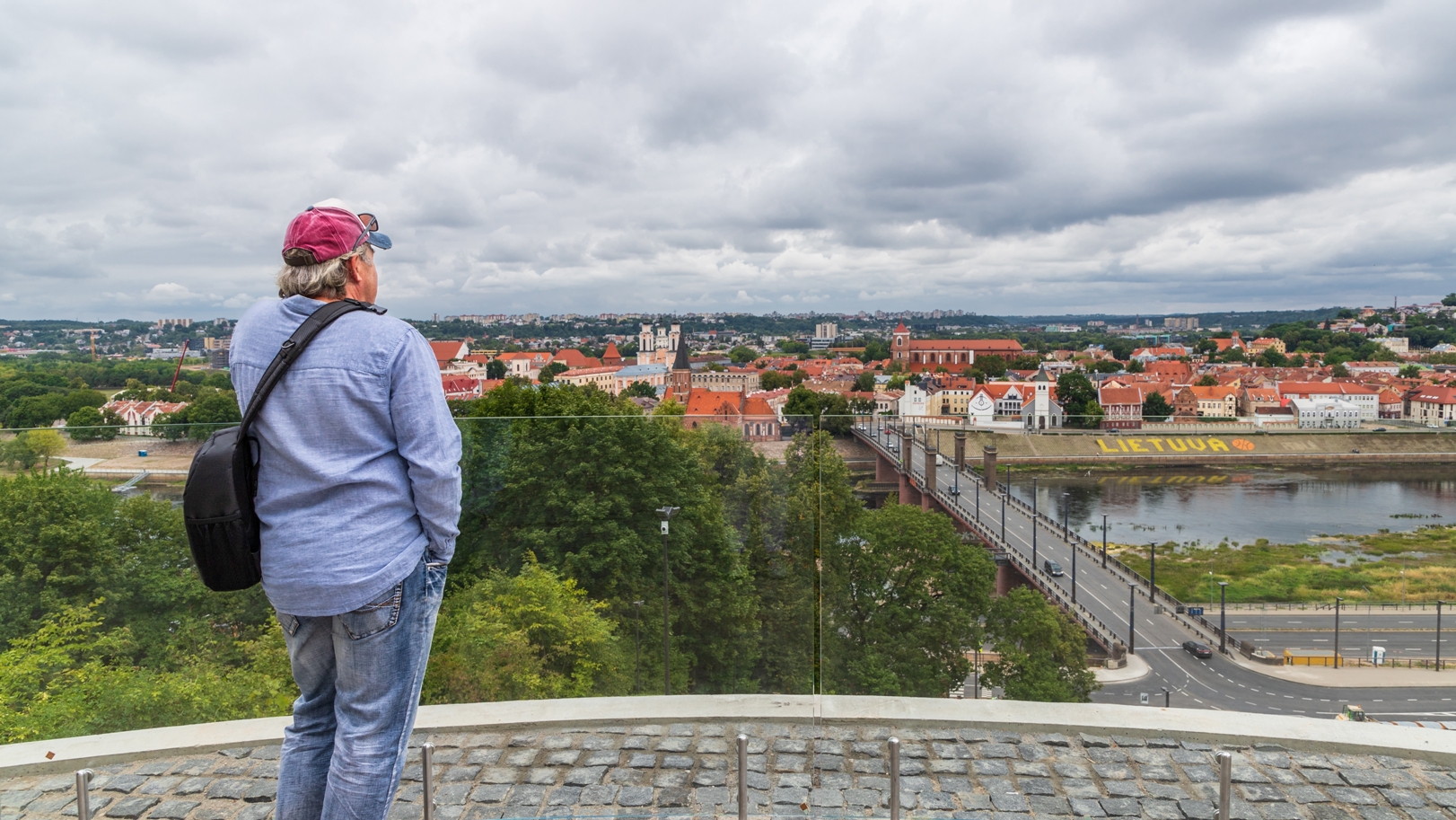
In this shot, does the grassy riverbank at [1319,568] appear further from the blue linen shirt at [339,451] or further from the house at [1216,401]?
the house at [1216,401]

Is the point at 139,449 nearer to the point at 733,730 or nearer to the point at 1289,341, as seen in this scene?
the point at 733,730

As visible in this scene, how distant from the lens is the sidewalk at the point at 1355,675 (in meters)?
6.44

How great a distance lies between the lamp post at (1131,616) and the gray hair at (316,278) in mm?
12223

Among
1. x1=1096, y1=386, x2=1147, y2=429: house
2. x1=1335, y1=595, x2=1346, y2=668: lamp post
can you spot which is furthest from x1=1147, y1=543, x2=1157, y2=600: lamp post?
x1=1096, y1=386, x2=1147, y2=429: house

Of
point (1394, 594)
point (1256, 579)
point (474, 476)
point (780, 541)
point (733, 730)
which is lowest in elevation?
point (1256, 579)

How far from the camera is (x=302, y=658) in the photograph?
1228 mm

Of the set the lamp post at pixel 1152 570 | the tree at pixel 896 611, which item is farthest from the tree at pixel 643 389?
the tree at pixel 896 611

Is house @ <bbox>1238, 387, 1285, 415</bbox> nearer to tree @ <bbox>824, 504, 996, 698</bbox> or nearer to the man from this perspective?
tree @ <bbox>824, 504, 996, 698</bbox>

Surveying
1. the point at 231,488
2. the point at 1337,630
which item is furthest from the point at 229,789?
the point at 1337,630

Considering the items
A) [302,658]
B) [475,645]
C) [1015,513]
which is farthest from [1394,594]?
[302,658]

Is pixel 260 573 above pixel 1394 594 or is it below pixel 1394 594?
above

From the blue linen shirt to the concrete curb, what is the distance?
137cm

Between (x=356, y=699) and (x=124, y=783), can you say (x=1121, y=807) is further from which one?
(x=124, y=783)

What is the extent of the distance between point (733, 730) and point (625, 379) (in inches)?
2921
